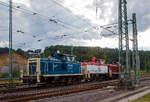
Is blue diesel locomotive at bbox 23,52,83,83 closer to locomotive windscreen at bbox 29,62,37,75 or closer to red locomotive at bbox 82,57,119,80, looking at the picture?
locomotive windscreen at bbox 29,62,37,75

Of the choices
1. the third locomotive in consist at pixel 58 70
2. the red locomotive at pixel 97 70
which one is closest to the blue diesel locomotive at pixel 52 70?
the third locomotive in consist at pixel 58 70

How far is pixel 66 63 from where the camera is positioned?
2133cm

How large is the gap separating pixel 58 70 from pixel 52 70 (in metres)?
1.00

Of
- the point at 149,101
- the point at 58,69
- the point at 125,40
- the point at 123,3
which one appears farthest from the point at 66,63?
the point at 149,101

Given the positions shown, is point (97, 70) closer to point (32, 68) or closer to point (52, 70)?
point (52, 70)

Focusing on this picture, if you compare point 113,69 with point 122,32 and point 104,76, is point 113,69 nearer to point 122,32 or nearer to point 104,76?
point 104,76

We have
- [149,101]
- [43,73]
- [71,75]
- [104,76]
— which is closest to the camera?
[149,101]

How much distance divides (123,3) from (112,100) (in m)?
9.43

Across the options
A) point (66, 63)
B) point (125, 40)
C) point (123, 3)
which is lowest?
point (66, 63)

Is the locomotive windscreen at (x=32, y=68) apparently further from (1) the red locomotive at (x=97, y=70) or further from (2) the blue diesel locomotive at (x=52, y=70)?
(1) the red locomotive at (x=97, y=70)

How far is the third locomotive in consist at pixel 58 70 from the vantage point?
18.1 meters

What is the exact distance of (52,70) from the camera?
19.4 m

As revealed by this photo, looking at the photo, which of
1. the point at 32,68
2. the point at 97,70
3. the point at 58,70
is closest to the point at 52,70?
the point at 58,70

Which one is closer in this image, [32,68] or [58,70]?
[32,68]
